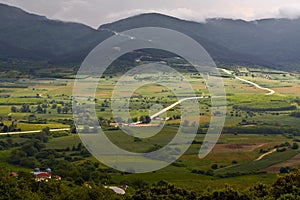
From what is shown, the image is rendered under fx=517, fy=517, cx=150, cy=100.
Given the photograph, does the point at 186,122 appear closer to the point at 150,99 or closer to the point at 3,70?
the point at 150,99

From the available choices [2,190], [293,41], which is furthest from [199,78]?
[293,41]

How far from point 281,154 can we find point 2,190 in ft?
77.4

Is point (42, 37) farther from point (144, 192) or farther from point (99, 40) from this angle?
point (144, 192)

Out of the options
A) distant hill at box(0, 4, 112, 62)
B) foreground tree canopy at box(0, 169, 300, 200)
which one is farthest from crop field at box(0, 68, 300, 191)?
distant hill at box(0, 4, 112, 62)

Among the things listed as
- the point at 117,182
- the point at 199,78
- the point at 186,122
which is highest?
the point at 199,78

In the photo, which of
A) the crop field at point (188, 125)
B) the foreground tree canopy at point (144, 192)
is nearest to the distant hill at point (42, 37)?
the crop field at point (188, 125)

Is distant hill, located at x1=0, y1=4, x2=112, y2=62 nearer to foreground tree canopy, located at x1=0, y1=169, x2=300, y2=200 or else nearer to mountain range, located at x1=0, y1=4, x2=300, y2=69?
mountain range, located at x1=0, y1=4, x2=300, y2=69

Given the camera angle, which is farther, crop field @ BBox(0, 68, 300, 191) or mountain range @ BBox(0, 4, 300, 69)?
mountain range @ BBox(0, 4, 300, 69)

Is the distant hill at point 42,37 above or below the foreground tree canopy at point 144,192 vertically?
above

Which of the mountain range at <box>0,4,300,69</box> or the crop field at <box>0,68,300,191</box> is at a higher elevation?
the mountain range at <box>0,4,300,69</box>

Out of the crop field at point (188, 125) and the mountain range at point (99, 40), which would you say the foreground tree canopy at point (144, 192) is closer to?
the crop field at point (188, 125)

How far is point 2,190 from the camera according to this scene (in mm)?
18172

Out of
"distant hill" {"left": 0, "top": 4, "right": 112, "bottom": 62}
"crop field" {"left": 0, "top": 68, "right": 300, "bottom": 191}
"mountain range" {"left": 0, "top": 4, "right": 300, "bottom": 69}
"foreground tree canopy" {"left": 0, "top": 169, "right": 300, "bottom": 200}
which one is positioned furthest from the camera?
"mountain range" {"left": 0, "top": 4, "right": 300, "bottom": 69}

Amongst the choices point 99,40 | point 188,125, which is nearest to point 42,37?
point 99,40
